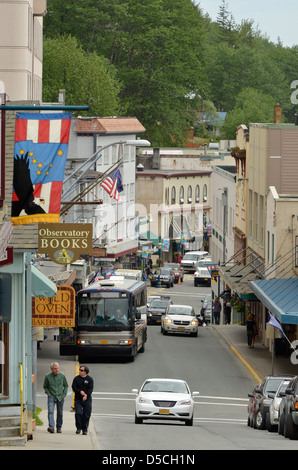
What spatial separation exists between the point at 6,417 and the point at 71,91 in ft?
257

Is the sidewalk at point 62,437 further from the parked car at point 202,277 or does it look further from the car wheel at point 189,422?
the parked car at point 202,277

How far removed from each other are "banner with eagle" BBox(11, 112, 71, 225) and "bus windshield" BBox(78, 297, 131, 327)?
73.5 feet

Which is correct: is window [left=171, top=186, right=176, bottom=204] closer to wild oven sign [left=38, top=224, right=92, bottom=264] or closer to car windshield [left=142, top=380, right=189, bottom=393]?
car windshield [left=142, top=380, right=189, bottom=393]

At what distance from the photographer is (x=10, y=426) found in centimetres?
2247

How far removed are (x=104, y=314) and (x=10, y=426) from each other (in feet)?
72.5

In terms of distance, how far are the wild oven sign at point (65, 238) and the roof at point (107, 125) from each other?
55115 millimetres

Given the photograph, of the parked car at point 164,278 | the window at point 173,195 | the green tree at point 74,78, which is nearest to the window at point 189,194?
the window at point 173,195

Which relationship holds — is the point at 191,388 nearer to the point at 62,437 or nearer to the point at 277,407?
the point at 277,407

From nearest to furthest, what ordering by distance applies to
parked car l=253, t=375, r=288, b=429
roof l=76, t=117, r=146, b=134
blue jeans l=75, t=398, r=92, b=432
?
1. blue jeans l=75, t=398, r=92, b=432
2. parked car l=253, t=375, r=288, b=429
3. roof l=76, t=117, r=146, b=134

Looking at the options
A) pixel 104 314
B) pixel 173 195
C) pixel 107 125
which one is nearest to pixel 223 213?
pixel 107 125

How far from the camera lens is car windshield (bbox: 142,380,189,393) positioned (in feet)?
102

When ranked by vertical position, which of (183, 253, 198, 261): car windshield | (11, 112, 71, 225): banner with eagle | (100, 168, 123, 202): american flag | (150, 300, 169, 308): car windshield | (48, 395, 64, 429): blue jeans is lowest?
(183, 253, 198, 261): car windshield

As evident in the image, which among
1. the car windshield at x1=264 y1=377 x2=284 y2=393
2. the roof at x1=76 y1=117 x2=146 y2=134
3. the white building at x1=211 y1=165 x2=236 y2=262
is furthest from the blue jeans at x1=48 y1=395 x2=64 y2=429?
the roof at x1=76 y1=117 x2=146 y2=134

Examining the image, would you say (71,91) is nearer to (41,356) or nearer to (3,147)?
(41,356)
